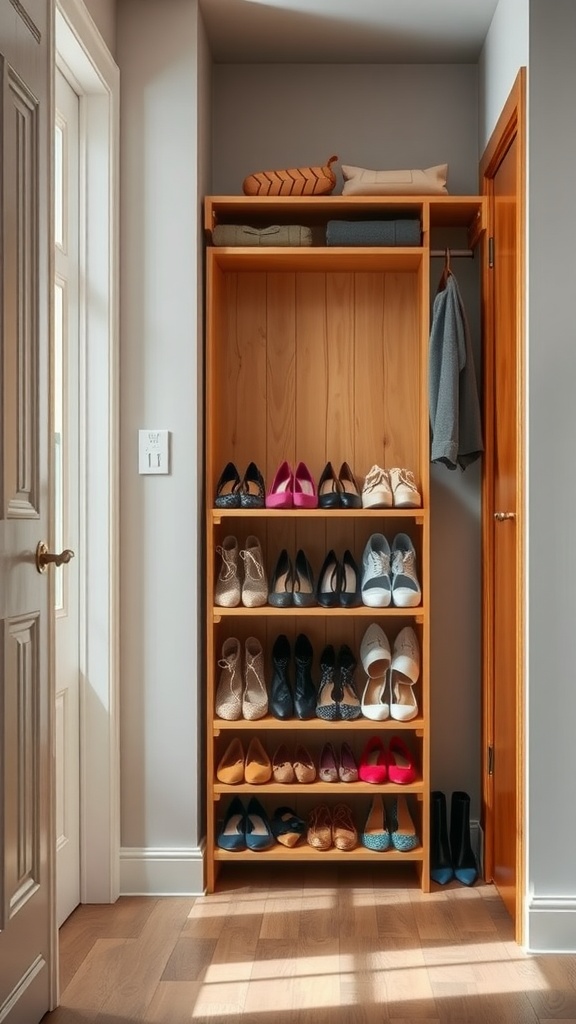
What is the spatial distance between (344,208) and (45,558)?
5.12ft

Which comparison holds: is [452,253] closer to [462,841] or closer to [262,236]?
[262,236]

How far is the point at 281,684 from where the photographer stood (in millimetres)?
3123

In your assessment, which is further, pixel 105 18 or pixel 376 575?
pixel 376 575

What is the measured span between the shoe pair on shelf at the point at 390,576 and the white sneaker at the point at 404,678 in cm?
16

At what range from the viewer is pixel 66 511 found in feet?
9.43

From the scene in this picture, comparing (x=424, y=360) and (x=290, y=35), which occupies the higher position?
(x=290, y=35)

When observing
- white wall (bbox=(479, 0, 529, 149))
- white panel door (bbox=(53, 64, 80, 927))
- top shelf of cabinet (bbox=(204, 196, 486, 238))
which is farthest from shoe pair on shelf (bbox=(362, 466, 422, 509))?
white wall (bbox=(479, 0, 529, 149))

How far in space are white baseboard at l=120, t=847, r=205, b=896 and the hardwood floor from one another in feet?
0.10

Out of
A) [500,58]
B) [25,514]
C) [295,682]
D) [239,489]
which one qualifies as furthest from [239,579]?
[500,58]

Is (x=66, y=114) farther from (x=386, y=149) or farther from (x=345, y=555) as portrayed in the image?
(x=345, y=555)

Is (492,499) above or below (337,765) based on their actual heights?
above

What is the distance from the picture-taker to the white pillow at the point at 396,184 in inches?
120

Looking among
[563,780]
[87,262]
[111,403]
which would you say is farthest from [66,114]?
[563,780]

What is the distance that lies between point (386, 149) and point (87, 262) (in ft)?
3.56
